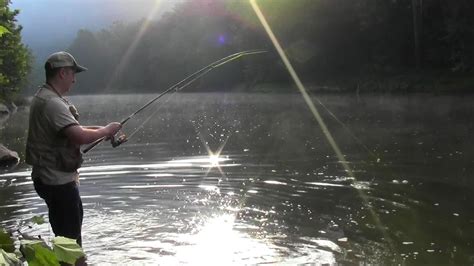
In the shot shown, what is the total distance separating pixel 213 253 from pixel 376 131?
14.6 m

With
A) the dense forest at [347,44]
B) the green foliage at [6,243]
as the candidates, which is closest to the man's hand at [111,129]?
the green foliage at [6,243]

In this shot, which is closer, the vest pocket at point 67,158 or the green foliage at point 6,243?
the green foliage at point 6,243

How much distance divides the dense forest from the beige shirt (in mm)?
40117

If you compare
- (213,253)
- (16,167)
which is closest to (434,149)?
(213,253)

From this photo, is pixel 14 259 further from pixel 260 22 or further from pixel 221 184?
pixel 260 22

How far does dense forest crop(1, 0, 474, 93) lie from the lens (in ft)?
150

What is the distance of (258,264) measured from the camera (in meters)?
6.03

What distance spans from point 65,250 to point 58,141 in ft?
9.71

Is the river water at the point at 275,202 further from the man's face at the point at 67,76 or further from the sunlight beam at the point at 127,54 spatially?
the sunlight beam at the point at 127,54

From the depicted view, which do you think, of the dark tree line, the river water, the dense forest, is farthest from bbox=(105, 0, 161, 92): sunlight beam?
the river water

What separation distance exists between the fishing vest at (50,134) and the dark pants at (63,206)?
7.8 inches

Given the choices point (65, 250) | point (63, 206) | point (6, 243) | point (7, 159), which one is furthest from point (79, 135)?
point (7, 159)

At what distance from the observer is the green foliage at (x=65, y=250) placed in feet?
6.08

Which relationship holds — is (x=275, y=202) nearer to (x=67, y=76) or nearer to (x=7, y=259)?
(x=67, y=76)
